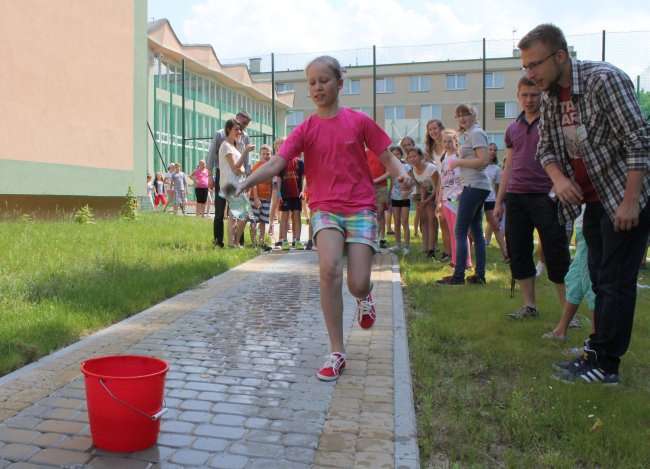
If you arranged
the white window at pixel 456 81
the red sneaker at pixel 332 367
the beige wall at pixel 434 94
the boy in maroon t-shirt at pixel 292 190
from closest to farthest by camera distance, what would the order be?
the red sneaker at pixel 332 367, the boy in maroon t-shirt at pixel 292 190, the beige wall at pixel 434 94, the white window at pixel 456 81

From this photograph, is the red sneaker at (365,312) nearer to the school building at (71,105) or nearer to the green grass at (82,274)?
the green grass at (82,274)

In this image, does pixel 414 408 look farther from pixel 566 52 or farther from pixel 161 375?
pixel 566 52

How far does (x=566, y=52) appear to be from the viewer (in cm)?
356

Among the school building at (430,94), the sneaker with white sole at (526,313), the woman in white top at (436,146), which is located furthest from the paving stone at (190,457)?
the school building at (430,94)

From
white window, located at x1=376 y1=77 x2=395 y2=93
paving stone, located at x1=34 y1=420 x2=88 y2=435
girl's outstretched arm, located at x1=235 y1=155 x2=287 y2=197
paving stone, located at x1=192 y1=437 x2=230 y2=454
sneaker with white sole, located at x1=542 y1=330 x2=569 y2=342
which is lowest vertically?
paving stone, located at x1=192 y1=437 x2=230 y2=454

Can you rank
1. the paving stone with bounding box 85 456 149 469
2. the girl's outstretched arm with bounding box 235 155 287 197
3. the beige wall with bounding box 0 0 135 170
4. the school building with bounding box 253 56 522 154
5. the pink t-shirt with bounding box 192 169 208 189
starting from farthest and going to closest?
the school building with bounding box 253 56 522 154, the pink t-shirt with bounding box 192 169 208 189, the beige wall with bounding box 0 0 135 170, the girl's outstretched arm with bounding box 235 155 287 197, the paving stone with bounding box 85 456 149 469

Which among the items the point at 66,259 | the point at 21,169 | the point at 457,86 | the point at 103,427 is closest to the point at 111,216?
the point at 21,169

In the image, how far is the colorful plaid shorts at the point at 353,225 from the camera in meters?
4.03

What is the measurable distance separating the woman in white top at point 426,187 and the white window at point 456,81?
4566 centimetres

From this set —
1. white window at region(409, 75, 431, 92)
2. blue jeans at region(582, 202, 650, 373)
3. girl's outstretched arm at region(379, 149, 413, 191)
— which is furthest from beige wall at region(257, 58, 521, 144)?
blue jeans at region(582, 202, 650, 373)

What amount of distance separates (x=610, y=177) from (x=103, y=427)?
298 cm

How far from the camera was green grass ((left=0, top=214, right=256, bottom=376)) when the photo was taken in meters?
4.55

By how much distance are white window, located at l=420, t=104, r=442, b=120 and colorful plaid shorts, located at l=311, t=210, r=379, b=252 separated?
53168 millimetres

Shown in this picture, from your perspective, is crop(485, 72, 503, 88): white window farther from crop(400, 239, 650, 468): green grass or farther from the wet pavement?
the wet pavement
